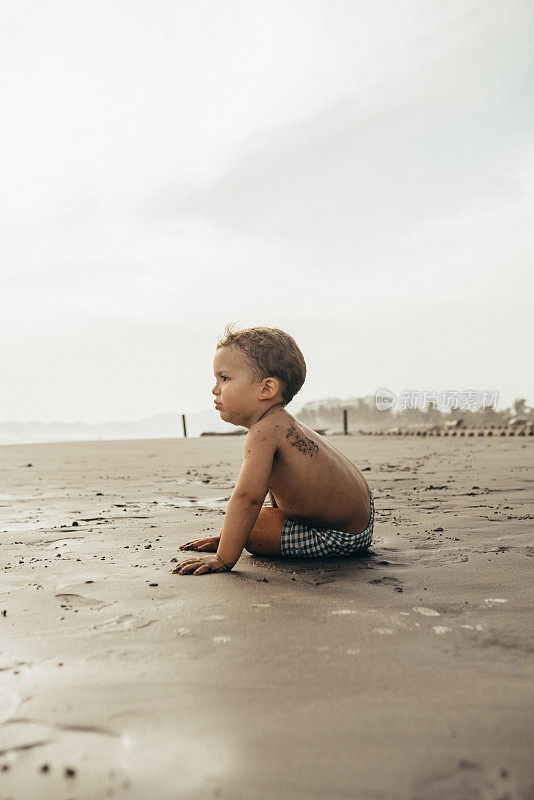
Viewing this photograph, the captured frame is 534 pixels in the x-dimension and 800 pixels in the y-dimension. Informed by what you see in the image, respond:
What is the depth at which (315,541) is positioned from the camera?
280cm

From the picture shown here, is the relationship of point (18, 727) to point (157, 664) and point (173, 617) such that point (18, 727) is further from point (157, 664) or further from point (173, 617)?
point (173, 617)

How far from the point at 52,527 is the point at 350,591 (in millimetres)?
2210

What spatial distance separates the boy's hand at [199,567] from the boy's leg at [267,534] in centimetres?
38

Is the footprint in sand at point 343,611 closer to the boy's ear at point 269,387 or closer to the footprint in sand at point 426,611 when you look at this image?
the footprint in sand at point 426,611

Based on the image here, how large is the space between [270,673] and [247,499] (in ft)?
3.83

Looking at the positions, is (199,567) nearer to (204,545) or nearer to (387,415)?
(204,545)

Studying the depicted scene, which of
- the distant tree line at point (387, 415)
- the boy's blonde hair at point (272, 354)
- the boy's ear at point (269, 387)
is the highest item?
the boy's blonde hair at point (272, 354)

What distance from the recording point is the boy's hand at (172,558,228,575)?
Answer: 2449 mm

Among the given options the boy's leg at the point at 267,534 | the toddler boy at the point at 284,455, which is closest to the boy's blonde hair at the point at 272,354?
the toddler boy at the point at 284,455

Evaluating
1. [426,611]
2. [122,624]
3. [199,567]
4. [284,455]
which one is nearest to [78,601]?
[122,624]

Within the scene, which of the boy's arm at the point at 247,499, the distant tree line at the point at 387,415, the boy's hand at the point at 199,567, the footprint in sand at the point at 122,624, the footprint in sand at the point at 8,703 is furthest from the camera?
the distant tree line at the point at 387,415

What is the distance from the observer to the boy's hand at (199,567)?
245 cm

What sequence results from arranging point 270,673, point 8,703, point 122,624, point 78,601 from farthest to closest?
point 78,601
point 122,624
point 270,673
point 8,703

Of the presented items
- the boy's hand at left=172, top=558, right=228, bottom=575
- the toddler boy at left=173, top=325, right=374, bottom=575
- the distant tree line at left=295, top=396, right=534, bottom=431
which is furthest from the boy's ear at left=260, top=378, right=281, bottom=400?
the distant tree line at left=295, top=396, right=534, bottom=431
